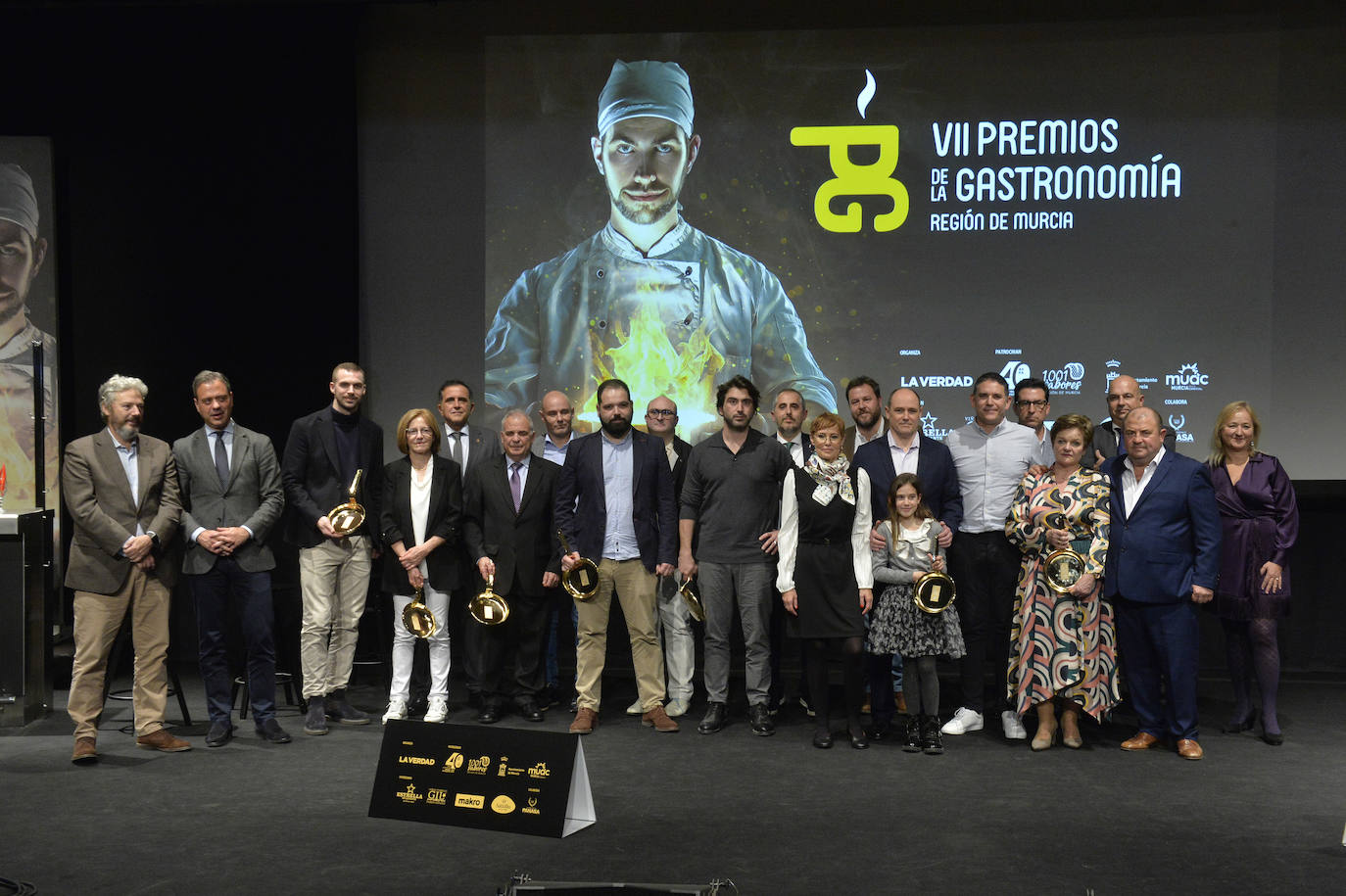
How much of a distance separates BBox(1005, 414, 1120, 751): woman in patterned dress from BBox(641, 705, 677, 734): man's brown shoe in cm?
159

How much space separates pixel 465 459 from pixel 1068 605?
311 cm

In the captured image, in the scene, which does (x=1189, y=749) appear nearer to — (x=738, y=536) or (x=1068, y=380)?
(x=738, y=536)

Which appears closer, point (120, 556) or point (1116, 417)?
point (120, 556)

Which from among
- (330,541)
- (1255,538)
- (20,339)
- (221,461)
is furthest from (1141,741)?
(20,339)

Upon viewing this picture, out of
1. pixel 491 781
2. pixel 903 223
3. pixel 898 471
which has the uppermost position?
pixel 903 223

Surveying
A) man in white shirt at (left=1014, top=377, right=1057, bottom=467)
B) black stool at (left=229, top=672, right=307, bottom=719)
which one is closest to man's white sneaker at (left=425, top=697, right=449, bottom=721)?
black stool at (left=229, top=672, right=307, bottom=719)

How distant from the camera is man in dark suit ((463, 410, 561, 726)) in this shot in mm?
5563

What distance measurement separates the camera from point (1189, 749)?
4.98m

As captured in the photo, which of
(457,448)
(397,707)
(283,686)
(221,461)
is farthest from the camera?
(283,686)

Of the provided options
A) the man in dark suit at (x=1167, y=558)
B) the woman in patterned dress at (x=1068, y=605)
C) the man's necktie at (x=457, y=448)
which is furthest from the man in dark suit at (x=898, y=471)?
the man's necktie at (x=457, y=448)

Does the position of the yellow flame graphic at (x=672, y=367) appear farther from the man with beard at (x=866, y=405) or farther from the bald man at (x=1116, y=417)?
the bald man at (x=1116, y=417)

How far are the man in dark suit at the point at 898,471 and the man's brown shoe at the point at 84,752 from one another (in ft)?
11.2

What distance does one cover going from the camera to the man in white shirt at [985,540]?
5375 millimetres

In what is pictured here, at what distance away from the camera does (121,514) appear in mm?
5074
